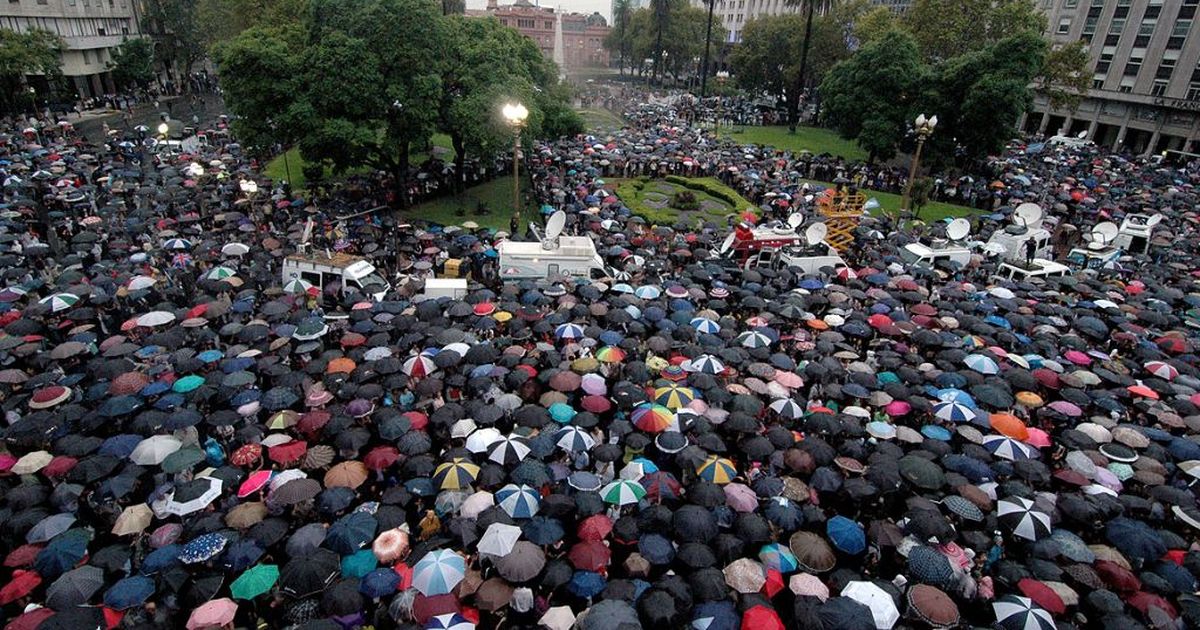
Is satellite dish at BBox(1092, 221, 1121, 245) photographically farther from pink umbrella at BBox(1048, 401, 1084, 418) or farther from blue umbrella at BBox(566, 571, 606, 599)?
blue umbrella at BBox(566, 571, 606, 599)

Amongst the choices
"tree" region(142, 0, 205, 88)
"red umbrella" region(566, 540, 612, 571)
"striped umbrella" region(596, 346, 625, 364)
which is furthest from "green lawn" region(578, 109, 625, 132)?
"red umbrella" region(566, 540, 612, 571)

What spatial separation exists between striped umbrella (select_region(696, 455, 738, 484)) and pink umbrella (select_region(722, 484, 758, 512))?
17 centimetres

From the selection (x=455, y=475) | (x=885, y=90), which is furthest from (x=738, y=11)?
(x=455, y=475)

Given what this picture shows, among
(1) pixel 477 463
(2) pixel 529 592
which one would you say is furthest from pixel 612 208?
(2) pixel 529 592

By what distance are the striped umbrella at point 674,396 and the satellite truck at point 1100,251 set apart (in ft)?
68.8

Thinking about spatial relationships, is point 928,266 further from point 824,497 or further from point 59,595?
point 59,595

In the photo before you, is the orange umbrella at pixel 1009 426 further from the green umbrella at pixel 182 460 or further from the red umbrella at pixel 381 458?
the green umbrella at pixel 182 460

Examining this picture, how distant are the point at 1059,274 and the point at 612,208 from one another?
17330mm

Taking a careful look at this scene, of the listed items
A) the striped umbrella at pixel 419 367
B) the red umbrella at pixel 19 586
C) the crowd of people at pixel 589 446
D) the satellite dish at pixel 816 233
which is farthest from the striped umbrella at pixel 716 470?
the satellite dish at pixel 816 233

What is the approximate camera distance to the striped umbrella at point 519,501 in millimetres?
10430

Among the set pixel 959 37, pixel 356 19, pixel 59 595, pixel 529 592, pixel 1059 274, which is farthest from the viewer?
pixel 959 37

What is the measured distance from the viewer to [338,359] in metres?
14.9

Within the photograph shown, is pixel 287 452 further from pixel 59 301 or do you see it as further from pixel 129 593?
pixel 59 301

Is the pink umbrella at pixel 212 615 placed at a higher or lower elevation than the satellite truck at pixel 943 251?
lower
